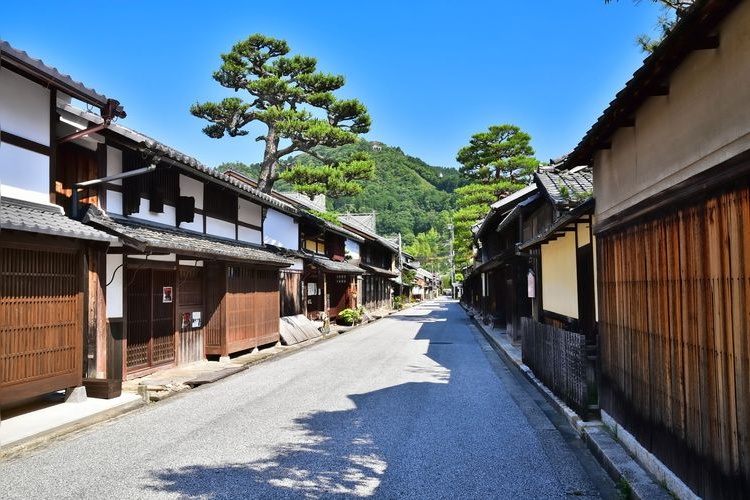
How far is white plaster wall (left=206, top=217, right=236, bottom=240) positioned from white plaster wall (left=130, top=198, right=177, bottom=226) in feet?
5.91

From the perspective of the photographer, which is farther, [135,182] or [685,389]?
[135,182]

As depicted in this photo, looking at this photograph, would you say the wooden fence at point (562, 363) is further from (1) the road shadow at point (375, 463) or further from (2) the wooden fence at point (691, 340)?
(2) the wooden fence at point (691, 340)

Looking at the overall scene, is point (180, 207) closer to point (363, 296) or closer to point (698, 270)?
point (698, 270)

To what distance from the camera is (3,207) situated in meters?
8.00

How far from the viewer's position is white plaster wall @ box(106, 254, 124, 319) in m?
10.7

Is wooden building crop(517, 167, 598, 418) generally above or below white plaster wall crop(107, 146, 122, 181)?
below

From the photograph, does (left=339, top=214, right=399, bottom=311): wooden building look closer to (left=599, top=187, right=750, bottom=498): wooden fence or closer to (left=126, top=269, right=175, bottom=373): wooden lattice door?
(left=126, top=269, right=175, bottom=373): wooden lattice door

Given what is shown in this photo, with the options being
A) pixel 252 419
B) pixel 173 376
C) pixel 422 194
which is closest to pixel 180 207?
pixel 173 376

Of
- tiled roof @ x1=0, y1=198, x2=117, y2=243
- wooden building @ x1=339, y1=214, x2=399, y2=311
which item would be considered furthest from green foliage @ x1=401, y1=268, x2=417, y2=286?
tiled roof @ x1=0, y1=198, x2=117, y2=243

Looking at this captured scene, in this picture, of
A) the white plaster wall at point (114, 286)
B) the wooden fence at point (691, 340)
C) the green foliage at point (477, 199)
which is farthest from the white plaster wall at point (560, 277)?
the green foliage at point (477, 199)

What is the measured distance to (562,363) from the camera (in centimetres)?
922

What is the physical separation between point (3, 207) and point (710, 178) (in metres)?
9.09

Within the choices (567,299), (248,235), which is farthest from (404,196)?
(567,299)

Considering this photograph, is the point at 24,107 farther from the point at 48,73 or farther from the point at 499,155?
the point at 499,155
